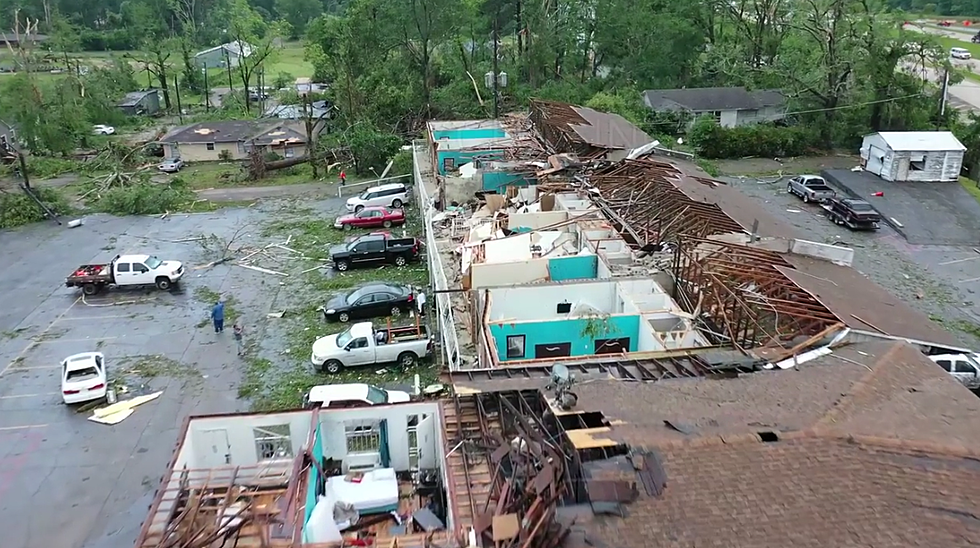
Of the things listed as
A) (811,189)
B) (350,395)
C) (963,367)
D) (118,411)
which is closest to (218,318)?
(118,411)

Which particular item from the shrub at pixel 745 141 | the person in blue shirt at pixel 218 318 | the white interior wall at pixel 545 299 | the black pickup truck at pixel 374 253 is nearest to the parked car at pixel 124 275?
the person in blue shirt at pixel 218 318

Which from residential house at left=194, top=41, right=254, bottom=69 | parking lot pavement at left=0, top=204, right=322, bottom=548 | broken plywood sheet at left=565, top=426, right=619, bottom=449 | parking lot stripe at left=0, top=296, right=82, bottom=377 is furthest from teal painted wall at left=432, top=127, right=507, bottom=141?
residential house at left=194, top=41, right=254, bottom=69

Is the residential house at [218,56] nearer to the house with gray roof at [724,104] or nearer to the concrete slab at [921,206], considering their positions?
the house with gray roof at [724,104]

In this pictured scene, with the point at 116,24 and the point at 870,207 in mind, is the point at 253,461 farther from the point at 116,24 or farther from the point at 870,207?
the point at 116,24

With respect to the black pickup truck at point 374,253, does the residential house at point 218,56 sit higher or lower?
higher

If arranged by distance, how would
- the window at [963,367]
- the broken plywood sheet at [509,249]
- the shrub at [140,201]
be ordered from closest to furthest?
the window at [963,367], the broken plywood sheet at [509,249], the shrub at [140,201]

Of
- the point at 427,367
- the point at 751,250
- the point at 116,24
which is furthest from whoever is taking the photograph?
the point at 116,24

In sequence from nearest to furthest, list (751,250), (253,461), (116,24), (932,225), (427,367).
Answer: (253,461) < (751,250) < (427,367) < (932,225) < (116,24)

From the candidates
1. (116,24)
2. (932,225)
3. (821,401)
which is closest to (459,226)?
(821,401)
